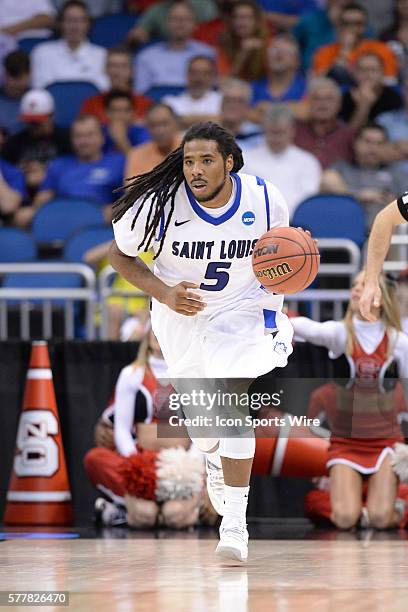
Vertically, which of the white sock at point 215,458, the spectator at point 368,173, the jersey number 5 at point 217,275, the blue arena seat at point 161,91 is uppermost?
the blue arena seat at point 161,91

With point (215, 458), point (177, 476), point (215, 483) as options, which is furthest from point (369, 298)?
point (177, 476)

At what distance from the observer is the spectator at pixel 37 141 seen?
1266 centimetres

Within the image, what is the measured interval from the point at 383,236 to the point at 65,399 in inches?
144

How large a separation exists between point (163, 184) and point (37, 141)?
6.61 metres

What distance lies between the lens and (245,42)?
44.2 feet

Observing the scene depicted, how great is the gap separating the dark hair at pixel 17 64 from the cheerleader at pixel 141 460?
583cm

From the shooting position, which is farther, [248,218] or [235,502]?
[248,218]

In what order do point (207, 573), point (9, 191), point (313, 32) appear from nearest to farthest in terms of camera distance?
point (207, 573) < point (9, 191) < point (313, 32)

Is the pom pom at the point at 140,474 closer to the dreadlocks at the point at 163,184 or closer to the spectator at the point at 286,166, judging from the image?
the dreadlocks at the point at 163,184

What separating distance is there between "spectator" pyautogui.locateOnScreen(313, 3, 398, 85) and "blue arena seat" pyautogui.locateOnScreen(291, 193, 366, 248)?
2.73 metres

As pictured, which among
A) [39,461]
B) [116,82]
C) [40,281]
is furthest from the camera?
[116,82]

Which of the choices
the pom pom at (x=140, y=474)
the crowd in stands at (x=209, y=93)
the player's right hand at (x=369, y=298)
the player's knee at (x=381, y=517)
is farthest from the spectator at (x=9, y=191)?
the player's right hand at (x=369, y=298)

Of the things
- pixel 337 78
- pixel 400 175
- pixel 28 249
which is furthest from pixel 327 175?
pixel 28 249

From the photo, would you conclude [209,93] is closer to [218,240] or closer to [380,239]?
[218,240]
